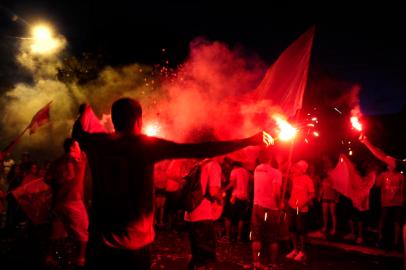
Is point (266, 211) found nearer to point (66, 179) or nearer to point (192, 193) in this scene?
point (192, 193)

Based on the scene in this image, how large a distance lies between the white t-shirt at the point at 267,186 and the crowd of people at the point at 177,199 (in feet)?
0.07

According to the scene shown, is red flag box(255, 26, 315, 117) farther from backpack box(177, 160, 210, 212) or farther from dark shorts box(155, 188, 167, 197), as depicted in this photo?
dark shorts box(155, 188, 167, 197)

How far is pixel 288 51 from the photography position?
6027 millimetres

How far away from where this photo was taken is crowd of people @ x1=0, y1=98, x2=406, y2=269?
2754mm

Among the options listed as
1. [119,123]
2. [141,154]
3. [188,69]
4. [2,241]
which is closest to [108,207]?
[141,154]

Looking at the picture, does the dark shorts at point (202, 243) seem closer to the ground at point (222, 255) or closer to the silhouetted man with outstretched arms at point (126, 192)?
the ground at point (222, 255)

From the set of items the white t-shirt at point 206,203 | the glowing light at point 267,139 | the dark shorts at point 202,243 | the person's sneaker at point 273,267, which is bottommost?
the person's sneaker at point 273,267

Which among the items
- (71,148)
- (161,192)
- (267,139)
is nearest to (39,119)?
(71,148)

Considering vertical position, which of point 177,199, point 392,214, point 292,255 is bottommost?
point 292,255

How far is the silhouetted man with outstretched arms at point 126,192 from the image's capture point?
2701 mm

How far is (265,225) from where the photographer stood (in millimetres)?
7367

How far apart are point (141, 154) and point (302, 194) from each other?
22.7 feet

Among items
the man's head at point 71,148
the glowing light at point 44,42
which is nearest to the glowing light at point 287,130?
the man's head at point 71,148

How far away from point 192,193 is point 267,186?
192 centimetres
